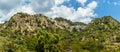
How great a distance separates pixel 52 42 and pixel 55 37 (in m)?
2.34

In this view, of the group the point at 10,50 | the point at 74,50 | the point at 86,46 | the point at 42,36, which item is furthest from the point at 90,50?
the point at 42,36

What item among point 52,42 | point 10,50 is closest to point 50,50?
point 52,42

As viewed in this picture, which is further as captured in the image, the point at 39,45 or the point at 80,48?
the point at 80,48

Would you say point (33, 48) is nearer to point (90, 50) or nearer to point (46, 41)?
point (46, 41)

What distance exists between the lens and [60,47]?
359 feet

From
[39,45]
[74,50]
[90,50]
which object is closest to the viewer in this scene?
[39,45]

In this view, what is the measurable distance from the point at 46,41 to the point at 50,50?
3.64 metres

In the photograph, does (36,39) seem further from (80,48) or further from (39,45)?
(80,48)

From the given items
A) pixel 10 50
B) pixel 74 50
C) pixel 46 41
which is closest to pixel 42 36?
pixel 46 41

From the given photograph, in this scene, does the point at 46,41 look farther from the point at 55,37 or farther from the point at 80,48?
the point at 80,48

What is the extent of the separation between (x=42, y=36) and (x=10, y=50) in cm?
4644

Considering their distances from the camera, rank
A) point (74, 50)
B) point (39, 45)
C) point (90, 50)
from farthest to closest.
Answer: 1. point (90, 50)
2. point (74, 50)
3. point (39, 45)

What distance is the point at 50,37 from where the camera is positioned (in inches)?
4208

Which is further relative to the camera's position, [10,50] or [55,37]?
[10,50]
